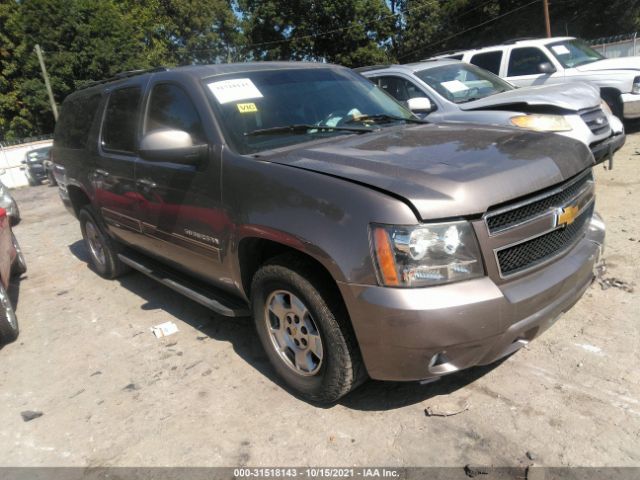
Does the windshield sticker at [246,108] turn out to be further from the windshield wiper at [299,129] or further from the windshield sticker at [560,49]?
the windshield sticker at [560,49]

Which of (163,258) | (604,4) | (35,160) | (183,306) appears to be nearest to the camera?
(163,258)

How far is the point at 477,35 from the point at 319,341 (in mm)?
43603

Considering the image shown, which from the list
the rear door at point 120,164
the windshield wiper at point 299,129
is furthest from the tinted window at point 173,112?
the windshield wiper at point 299,129

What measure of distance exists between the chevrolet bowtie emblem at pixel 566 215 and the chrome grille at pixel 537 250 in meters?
0.04

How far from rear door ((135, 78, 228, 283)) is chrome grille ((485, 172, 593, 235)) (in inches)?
61.7

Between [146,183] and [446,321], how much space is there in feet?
8.44

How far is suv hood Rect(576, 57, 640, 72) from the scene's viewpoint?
9.03 m

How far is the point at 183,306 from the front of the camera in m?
4.70

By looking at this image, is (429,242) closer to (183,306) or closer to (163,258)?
(163,258)

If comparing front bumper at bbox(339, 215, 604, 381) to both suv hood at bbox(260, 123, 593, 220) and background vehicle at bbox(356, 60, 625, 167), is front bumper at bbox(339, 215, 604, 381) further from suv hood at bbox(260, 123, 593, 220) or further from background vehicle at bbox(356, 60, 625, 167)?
background vehicle at bbox(356, 60, 625, 167)

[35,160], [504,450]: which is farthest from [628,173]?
[35,160]

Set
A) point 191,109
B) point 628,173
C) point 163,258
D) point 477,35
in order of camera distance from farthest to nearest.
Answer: point 477,35, point 628,173, point 163,258, point 191,109

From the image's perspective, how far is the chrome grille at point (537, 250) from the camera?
2.46 meters

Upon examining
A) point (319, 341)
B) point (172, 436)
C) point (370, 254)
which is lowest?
point (172, 436)
